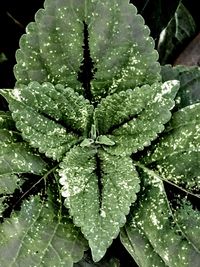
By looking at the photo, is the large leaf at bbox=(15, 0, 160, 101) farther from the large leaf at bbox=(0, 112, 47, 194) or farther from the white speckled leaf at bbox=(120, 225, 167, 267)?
the white speckled leaf at bbox=(120, 225, 167, 267)

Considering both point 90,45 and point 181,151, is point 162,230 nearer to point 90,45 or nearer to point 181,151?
point 181,151

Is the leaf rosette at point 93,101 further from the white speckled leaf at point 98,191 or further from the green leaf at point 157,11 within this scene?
the green leaf at point 157,11

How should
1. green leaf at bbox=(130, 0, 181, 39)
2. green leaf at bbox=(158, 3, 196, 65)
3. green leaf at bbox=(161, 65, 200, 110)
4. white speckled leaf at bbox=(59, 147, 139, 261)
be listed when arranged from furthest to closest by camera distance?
green leaf at bbox=(158, 3, 196, 65) < green leaf at bbox=(130, 0, 181, 39) < green leaf at bbox=(161, 65, 200, 110) < white speckled leaf at bbox=(59, 147, 139, 261)

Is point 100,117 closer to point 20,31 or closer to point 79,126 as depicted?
point 79,126

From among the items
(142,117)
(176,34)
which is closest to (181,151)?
(142,117)

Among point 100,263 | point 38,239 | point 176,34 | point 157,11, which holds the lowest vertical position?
point 100,263

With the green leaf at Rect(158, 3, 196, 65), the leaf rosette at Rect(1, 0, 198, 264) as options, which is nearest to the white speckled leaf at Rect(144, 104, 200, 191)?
the leaf rosette at Rect(1, 0, 198, 264)
